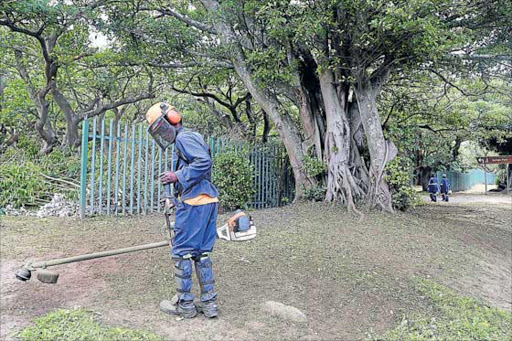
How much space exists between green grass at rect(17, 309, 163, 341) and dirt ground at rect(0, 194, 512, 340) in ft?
0.41

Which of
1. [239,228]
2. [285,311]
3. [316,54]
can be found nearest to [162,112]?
[239,228]

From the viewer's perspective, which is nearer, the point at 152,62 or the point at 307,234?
the point at 307,234

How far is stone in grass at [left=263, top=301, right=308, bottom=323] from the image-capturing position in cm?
365

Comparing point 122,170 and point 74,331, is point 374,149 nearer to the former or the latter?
point 122,170

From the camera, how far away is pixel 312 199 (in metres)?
9.12

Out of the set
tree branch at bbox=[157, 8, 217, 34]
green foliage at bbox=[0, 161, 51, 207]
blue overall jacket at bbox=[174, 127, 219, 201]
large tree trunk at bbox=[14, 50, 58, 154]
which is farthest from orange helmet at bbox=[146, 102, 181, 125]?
large tree trunk at bbox=[14, 50, 58, 154]

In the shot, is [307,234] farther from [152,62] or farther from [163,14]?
[163,14]

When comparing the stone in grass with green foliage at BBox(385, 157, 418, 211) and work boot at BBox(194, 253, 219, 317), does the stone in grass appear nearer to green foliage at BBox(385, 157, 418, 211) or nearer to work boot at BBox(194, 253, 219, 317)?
work boot at BBox(194, 253, 219, 317)

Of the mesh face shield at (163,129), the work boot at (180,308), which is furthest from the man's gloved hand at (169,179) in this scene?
the work boot at (180,308)

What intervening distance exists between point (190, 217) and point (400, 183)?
20.2 feet

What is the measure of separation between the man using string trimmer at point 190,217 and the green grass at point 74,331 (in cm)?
49

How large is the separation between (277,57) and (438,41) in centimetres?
313

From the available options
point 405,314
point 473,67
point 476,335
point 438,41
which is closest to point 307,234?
point 405,314

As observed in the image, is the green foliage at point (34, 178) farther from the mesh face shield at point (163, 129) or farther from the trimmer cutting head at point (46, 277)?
the mesh face shield at point (163, 129)
